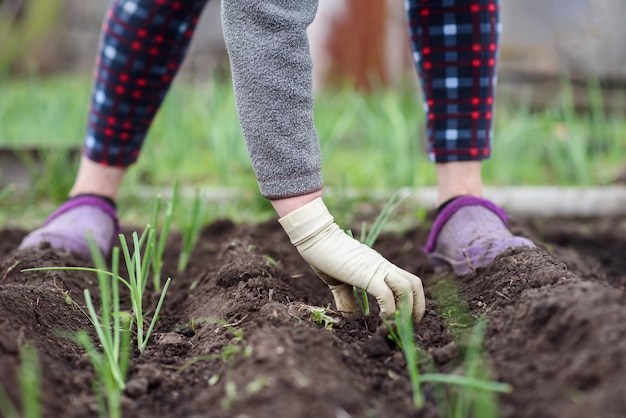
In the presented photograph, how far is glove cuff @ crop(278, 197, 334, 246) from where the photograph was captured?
1.11 m

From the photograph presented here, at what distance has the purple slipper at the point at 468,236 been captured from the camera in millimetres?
1459

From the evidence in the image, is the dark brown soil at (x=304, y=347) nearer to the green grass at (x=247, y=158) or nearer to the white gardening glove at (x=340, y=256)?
the white gardening glove at (x=340, y=256)

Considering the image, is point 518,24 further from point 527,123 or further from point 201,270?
point 201,270

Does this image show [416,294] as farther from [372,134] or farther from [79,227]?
[372,134]

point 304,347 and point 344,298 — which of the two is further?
point 344,298

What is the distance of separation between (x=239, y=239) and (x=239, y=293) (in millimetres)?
456

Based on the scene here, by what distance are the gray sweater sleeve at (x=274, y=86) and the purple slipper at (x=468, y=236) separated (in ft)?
1.67

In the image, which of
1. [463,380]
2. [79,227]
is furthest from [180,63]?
[463,380]

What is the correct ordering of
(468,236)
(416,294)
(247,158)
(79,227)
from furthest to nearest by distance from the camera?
(247,158) → (79,227) → (468,236) → (416,294)

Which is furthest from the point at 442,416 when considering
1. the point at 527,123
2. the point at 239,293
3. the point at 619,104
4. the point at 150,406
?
the point at 619,104

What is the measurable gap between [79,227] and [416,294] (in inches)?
35.8

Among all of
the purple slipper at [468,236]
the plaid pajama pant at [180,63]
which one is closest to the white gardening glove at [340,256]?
the purple slipper at [468,236]

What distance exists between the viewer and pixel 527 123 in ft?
9.09

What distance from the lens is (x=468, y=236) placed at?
1524mm
